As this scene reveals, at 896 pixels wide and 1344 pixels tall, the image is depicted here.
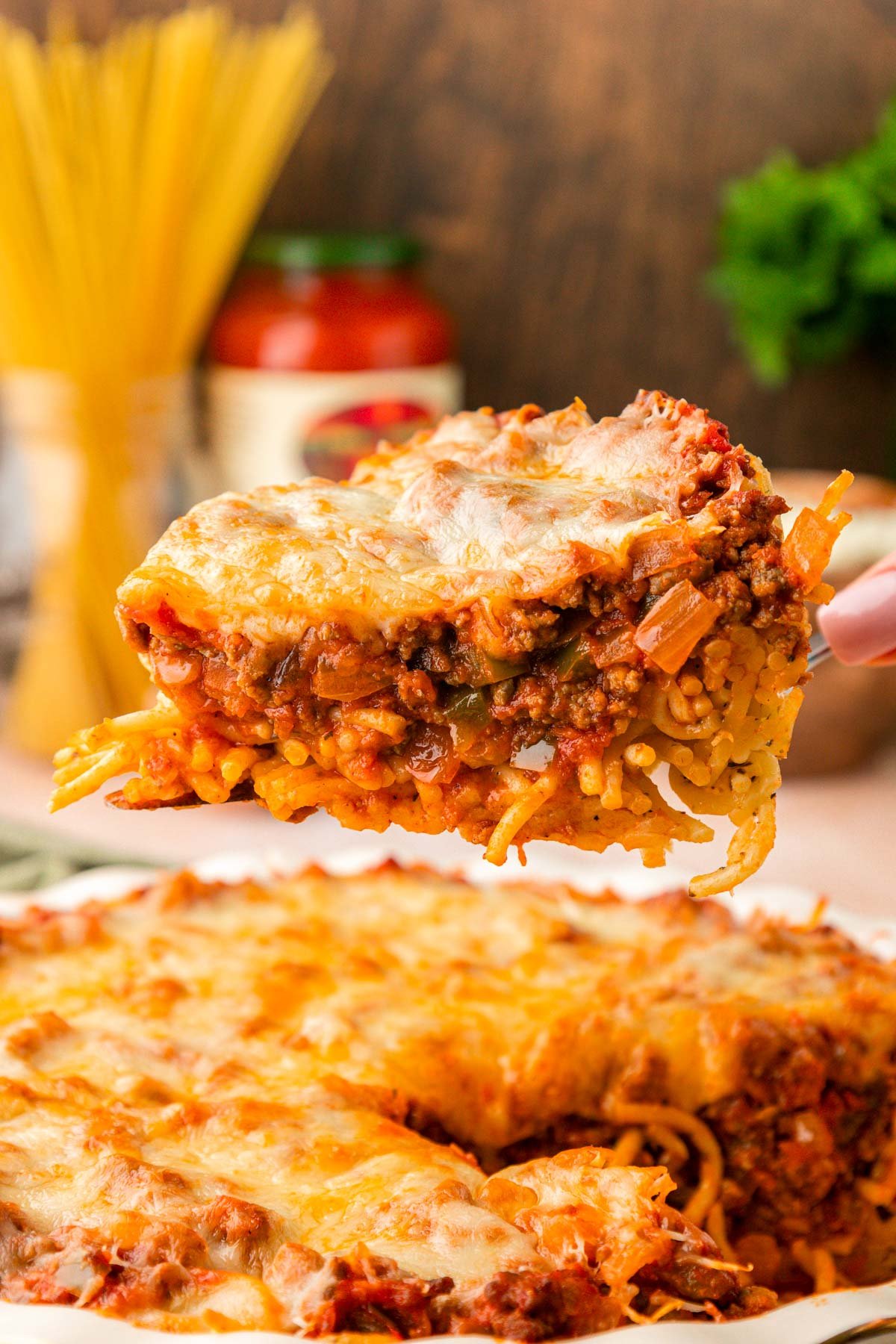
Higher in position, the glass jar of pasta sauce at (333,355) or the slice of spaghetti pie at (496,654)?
the slice of spaghetti pie at (496,654)

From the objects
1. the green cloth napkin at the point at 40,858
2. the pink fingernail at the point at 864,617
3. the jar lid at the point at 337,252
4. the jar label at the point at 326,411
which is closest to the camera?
the pink fingernail at the point at 864,617

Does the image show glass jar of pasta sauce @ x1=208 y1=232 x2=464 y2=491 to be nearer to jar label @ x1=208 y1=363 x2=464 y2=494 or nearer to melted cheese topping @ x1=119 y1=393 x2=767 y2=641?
jar label @ x1=208 y1=363 x2=464 y2=494

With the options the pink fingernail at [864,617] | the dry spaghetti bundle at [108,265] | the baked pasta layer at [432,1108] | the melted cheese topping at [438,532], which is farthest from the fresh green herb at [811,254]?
the melted cheese topping at [438,532]

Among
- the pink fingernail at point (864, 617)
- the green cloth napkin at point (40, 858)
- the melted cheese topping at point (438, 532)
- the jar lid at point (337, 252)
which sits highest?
the melted cheese topping at point (438, 532)

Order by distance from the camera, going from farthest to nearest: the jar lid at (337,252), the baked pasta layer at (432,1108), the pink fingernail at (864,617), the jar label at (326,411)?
the jar label at (326,411) < the jar lid at (337,252) < the pink fingernail at (864,617) < the baked pasta layer at (432,1108)

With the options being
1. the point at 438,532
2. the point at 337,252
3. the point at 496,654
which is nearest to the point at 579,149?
the point at 337,252

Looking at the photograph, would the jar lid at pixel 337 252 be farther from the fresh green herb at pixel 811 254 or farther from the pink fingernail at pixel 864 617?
the pink fingernail at pixel 864 617

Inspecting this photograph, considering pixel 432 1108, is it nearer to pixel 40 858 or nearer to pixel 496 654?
pixel 496 654
